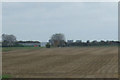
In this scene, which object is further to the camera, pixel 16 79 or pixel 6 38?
pixel 6 38

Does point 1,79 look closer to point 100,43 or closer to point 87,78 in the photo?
point 87,78

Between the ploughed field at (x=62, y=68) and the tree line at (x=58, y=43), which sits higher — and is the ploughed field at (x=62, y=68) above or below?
below

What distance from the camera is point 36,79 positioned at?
12727 millimetres

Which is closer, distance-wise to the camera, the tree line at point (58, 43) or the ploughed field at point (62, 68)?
the ploughed field at point (62, 68)

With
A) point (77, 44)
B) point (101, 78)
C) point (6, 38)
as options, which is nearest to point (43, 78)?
point (101, 78)

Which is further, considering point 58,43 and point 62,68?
point 58,43

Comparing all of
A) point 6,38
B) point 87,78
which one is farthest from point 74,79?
point 6,38

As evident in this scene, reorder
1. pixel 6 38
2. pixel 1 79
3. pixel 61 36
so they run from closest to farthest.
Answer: pixel 1 79 → pixel 6 38 → pixel 61 36

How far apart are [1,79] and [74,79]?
308 cm

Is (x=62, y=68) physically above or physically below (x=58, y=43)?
below

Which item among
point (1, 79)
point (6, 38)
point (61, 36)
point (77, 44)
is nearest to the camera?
point (1, 79)

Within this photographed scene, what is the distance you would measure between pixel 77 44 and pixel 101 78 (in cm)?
8272

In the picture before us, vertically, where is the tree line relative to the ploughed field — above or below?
above

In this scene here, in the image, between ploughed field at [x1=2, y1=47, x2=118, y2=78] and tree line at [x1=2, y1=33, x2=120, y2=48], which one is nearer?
ploughed field at [x1=2, y1=47, x2=118, y2=78]
